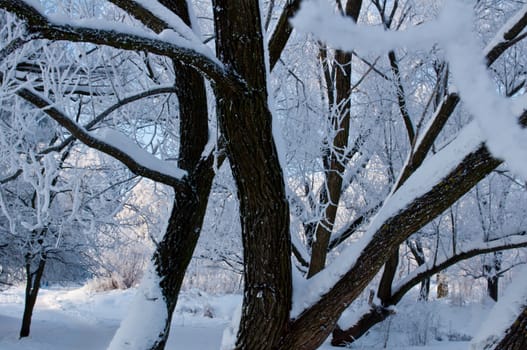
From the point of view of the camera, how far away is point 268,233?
7.63 ft

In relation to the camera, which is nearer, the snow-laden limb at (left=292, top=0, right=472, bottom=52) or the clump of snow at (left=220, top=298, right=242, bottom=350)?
the snow-laden limb at (left=292, top=0, right=472, bottom=52)

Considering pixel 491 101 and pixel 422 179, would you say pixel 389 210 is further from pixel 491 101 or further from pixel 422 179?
pixel 491 101

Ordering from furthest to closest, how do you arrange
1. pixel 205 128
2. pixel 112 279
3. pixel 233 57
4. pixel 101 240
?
pixel 112 279 < pixel 101 240 < pixel 205 128 < pixel 233 57

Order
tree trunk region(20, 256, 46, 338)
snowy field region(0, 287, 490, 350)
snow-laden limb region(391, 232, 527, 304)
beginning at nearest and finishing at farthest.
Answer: snow-laden limb region(391, 232, 527, 304) → snowy field region(0, 287, 490, 350) → tree trunk region(20, 256, 46, 338)

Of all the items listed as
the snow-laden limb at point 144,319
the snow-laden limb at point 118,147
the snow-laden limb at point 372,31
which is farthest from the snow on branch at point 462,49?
the snow-laden limb at point 144,319

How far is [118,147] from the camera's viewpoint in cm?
→ 286

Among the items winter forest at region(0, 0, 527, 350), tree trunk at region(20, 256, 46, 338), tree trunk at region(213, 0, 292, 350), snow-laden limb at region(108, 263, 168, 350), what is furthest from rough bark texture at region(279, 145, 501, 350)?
tree trunk at region(20, 256, 46, 338)

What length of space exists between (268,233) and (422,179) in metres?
0.73

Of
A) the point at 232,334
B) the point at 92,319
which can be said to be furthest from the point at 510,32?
the point at 92,319

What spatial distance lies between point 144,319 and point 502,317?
1.96 meters

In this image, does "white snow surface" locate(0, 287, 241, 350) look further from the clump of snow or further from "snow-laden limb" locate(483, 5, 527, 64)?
"snow-laden limb" locate(483, 5, 527, 64)

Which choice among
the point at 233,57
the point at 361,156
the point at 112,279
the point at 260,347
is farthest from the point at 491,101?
the point at 112,279

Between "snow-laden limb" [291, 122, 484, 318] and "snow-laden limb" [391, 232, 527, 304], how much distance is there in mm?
3399

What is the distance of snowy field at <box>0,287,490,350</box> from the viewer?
8.11 m
